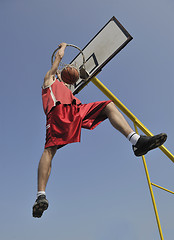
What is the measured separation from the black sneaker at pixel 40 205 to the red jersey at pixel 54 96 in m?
1.14

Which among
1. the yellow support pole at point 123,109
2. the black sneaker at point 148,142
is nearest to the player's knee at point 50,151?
the black sneaker at point 148,142

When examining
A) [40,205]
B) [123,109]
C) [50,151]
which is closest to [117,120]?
[50,151]

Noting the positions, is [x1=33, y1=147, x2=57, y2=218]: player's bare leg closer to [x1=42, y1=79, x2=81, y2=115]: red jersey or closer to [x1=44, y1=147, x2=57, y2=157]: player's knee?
[x1=44, y1=147, x2=57, y2=157]: player's knee

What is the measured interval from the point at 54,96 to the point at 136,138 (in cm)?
119

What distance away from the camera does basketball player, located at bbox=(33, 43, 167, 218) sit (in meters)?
2.81

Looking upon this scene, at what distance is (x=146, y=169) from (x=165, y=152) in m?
1.13

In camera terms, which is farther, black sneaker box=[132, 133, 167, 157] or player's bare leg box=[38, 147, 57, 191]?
black sneaker box=[132, 133, 167, 157]

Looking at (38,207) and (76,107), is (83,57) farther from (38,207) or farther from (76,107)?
(38,207)

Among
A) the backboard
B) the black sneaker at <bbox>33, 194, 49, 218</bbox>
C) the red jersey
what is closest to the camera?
the black sneaker at <bbox>33, 194, 49, 218</bbox>

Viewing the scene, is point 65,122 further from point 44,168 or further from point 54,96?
point 44,168

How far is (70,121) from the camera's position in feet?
10.6

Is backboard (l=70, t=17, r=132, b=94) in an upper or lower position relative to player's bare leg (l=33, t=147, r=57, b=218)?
upper

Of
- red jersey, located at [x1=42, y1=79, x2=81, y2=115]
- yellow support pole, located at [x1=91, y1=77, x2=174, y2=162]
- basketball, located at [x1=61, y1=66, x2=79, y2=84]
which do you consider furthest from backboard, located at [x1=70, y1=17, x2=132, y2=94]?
red jersey, located at [x1=42, y1=79, x2=81, y2=115]

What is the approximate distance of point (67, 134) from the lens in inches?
123
